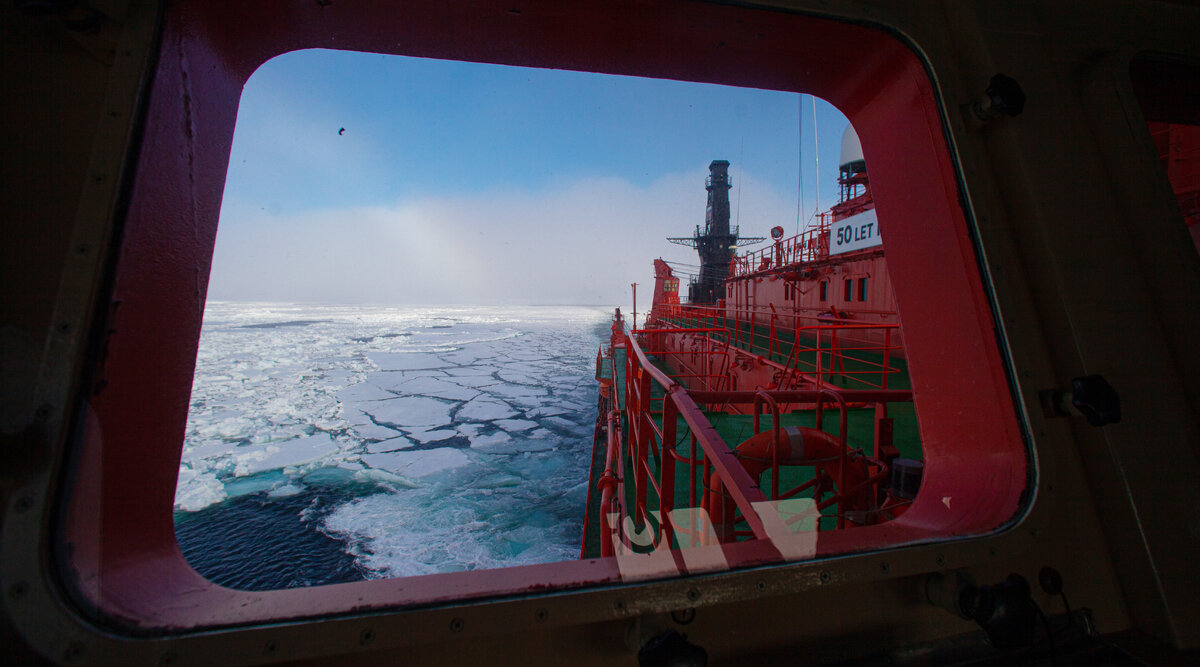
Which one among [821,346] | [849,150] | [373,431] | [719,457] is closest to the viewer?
[719,457]

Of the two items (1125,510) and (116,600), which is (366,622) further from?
(1125,510)

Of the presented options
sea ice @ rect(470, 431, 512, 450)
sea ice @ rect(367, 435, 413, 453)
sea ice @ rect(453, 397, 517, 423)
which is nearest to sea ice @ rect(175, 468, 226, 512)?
sea ice @ rect(367, 435, 413, 453)

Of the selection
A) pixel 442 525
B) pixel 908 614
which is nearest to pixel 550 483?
pixel 442 525

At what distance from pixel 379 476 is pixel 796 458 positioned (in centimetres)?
861

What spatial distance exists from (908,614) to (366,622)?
1561 mm

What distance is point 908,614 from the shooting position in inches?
49.6

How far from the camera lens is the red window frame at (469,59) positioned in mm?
1010

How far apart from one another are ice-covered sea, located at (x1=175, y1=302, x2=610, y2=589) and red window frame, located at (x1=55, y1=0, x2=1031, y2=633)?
3.66 metres

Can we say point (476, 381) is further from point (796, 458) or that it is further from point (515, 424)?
point (796, 458)

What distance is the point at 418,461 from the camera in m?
9.19

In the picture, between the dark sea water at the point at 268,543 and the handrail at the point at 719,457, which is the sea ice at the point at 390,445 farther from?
the handrail at the point at 719,457

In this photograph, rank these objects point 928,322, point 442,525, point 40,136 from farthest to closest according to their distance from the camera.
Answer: point 442,525
point 928,322
point 40,136

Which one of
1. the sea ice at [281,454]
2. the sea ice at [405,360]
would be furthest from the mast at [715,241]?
the sea ice at [281,454]

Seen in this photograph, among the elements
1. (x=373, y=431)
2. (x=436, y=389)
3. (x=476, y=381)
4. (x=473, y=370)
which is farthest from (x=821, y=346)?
(x=473, y=370)
